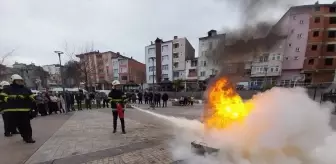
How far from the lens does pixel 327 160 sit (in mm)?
3656

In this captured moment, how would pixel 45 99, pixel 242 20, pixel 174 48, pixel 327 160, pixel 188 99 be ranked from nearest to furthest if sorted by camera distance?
pixel 327 160 → pixel 242 20 → pixel 45 99 → pixel 188 99 → pixel 174 48

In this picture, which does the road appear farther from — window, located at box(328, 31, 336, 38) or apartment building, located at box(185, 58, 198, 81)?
apartment building, located at box(185, 58, 198, 81)

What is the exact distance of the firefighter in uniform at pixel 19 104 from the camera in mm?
6348

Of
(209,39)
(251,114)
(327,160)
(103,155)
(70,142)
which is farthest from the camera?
(70,142)

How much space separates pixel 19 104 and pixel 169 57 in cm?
4666

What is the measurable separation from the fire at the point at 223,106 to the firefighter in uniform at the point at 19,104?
17.9ft

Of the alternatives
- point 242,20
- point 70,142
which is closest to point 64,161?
point 70,142

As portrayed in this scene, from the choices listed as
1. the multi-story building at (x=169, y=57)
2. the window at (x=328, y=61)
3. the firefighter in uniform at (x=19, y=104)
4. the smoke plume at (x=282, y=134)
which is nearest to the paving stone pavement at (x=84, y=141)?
the firefighter in uniform at (x=19, y=104)

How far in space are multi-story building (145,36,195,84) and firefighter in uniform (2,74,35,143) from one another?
142 feet

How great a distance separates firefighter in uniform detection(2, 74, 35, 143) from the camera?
6.35 meters

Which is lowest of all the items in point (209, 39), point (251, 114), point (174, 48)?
point (251, 114)

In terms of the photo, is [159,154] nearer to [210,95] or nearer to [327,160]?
[210,95]

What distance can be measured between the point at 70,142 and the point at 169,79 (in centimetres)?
4627

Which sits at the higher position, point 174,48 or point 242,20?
point 174,48
